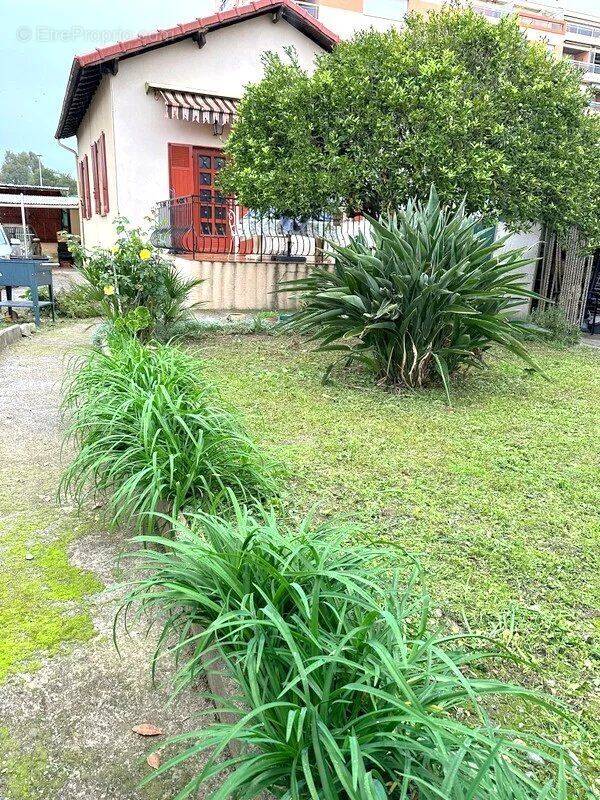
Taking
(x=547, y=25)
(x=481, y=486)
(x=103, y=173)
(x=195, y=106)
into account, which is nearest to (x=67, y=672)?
(x=481, y=486)

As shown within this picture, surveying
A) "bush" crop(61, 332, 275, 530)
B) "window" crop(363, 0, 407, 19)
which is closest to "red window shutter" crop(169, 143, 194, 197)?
"bush" crop(61, 332, 275, 530)

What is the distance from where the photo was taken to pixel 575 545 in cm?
252

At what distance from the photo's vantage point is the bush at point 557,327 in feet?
27.1

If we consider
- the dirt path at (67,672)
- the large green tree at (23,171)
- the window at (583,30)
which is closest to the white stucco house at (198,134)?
the dirt path at (67,672)

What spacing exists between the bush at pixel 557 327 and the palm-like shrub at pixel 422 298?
3549 mm

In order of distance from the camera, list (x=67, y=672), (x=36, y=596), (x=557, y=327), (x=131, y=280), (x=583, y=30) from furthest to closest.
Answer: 1. (x=583, y=30)
2. (x=557, y=327)
3. (x=131, y=280)
4. (x=36, y=596)
5. (x=67, y=672)

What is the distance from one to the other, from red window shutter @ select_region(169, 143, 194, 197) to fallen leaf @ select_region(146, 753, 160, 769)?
1145 centimetres

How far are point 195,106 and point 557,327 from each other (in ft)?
24.7

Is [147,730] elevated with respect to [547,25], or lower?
lower

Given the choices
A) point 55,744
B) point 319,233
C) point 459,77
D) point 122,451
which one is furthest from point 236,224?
point 55,744

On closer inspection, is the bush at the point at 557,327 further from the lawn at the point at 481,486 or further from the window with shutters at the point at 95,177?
the window with shutters at the point at 95,177

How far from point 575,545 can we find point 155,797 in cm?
187

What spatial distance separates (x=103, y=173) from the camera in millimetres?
12906

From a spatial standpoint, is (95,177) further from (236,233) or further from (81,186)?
(236,233)
